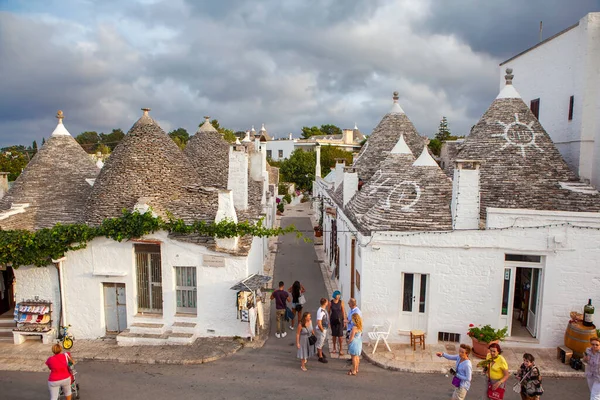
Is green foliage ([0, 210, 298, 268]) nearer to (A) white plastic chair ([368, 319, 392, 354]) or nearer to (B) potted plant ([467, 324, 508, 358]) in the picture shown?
(A) white plastic chair ([368, 319, 392, 354])

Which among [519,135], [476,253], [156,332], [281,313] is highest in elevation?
[519,135]

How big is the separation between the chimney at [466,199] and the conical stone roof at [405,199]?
340 millimetres

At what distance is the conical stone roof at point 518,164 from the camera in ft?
39.2

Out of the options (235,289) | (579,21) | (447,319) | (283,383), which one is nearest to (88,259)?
A: (235,289)

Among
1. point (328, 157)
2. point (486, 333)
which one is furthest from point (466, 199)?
point (328, 157)

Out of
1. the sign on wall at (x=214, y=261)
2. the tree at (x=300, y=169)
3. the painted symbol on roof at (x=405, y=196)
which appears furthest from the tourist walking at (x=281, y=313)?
the tree at (x=300, y=169)

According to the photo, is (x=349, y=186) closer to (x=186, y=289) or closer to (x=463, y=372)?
(x=186, y=289)

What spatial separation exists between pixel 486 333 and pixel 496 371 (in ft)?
9.77

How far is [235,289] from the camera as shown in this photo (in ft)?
36.8

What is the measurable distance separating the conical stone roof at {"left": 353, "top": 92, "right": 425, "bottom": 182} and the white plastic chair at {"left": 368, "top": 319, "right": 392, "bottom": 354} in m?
7.84

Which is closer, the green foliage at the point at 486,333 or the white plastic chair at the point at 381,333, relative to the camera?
the green foliage at the point at 486,333

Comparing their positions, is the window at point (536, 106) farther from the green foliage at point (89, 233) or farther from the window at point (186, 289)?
the window at point (186, 289)

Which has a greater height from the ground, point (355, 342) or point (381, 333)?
point (355, 342)

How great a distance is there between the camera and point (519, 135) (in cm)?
1370
